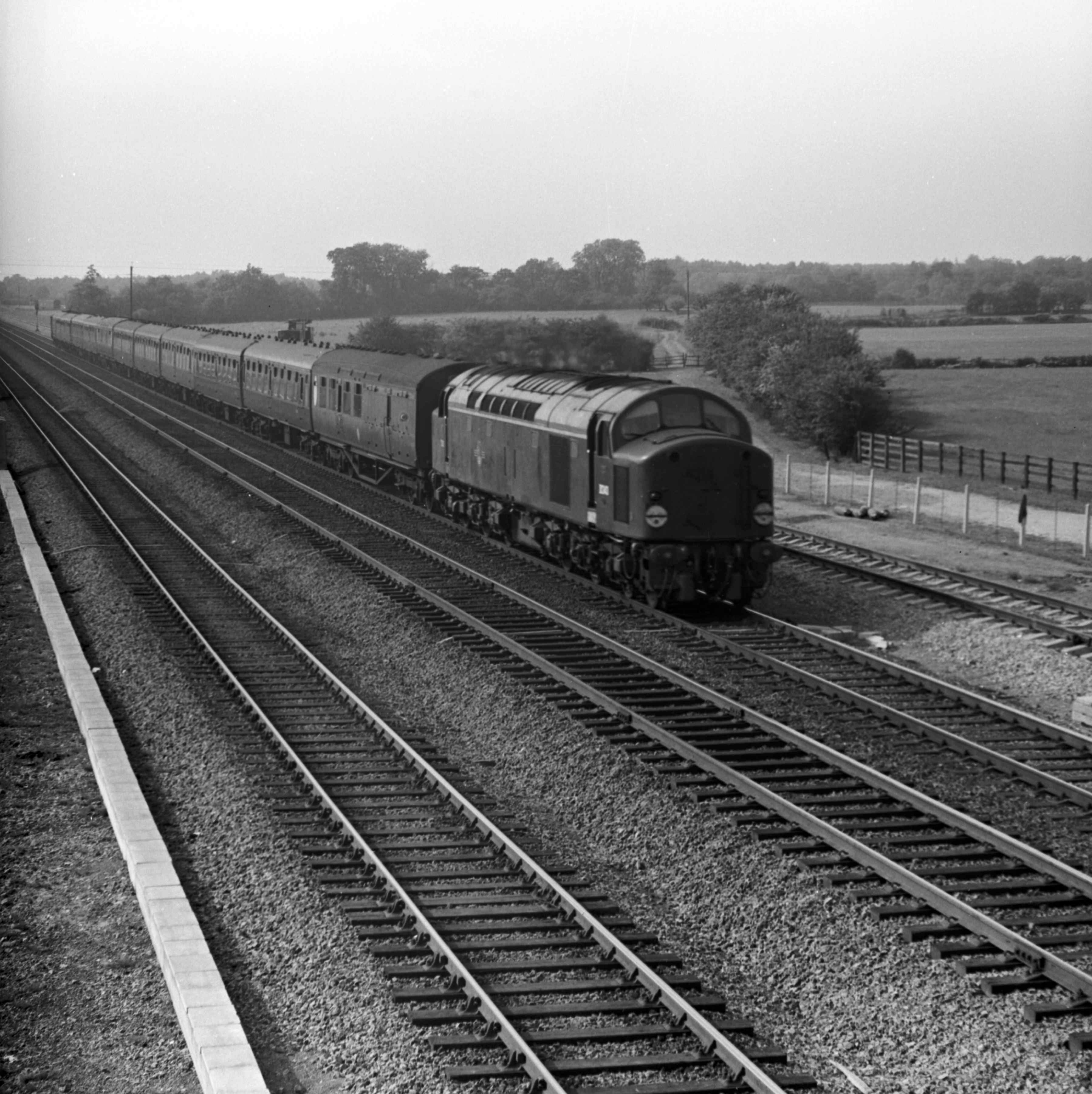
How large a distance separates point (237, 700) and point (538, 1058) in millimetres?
9422

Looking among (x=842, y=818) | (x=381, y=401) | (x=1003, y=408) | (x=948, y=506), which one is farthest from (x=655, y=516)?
(x=1003, y=408)

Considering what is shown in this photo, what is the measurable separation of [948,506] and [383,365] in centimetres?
1444

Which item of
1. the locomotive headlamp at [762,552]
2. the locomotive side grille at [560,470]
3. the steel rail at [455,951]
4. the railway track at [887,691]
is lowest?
the steel rail at [455,951]

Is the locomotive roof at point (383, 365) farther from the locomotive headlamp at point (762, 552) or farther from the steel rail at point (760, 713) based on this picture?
the locomotive headlamp at point (762, 552)

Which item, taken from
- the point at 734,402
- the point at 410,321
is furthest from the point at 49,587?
the point at 410,321

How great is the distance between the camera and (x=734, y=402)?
206 ft

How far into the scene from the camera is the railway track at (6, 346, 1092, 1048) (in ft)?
31.1

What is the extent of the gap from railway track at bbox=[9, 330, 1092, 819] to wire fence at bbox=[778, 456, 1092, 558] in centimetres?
1102

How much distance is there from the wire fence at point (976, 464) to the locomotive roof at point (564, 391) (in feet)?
46.6

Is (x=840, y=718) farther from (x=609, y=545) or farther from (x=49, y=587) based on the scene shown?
(x=49, y=587)

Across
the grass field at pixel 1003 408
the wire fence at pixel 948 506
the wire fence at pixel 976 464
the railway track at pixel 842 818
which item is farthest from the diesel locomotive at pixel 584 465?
the grass field at pixel 1003 408

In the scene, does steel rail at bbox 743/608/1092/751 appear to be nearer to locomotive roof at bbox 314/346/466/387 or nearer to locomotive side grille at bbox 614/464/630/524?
locomotive side grille at bbox 614/464/630/524

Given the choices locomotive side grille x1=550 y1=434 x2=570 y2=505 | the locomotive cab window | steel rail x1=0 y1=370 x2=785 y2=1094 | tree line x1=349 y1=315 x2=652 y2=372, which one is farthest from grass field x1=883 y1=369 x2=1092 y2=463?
steel rail x1=0 y1=370 x2=785 y2=1094

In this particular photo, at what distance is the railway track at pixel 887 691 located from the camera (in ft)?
44.6
